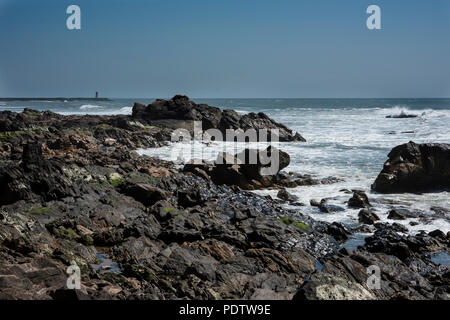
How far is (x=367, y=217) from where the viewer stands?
1661 centimetres

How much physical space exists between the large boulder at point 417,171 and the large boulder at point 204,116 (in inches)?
914

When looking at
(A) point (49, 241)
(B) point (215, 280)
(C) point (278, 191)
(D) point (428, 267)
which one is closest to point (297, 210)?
(C) point (278, 191)

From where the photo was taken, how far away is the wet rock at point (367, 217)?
16.5 meters

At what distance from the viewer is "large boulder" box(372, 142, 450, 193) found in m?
22.0

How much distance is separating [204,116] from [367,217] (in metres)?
37.1

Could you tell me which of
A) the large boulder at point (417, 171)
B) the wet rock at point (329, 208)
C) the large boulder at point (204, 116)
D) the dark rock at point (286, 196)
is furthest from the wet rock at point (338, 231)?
the large boulder at point (204, 116)

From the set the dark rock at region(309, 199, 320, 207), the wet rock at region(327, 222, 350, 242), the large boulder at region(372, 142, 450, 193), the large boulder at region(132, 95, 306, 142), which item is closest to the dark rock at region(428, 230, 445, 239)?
the wet rock at region(327, 222, 350, 242)

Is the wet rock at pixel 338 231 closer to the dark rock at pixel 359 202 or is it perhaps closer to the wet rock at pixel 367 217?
the wet rock at pixel 367 217

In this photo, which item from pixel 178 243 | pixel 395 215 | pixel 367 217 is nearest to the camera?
pixel 178 243

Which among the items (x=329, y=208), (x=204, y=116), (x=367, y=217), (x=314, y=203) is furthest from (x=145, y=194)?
(x=204, y=116)

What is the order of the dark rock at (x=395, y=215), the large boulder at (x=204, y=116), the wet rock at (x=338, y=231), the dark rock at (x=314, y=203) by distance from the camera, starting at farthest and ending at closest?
the large boulder at (x=204, y=116)
the dark rock at (x=314, y=203)
the dark rock at (x=395, y=215)
the wet rock at (x=338, y=231)

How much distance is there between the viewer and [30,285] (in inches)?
301

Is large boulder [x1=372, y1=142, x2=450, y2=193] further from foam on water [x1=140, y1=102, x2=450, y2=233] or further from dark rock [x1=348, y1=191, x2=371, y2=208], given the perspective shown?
dark rock [x1=348, y1=191, x2=371, y2=208]

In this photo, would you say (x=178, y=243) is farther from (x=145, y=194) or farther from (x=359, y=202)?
(x=359, y=202)
